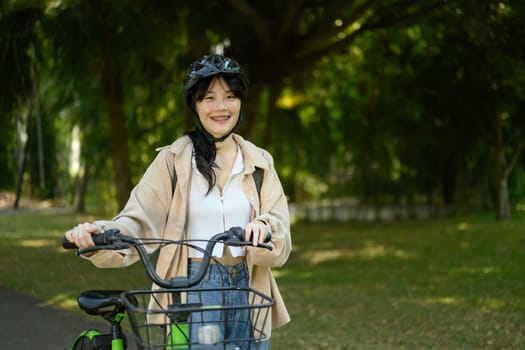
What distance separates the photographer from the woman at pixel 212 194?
3420mm

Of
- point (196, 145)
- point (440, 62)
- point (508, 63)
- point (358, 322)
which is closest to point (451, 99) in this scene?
point (440, 62)

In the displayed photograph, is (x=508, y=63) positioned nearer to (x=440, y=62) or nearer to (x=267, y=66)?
(x=267, y=66)

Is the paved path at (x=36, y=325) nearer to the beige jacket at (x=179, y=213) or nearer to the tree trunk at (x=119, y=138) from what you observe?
the tree trunk at (x=119, y=138)

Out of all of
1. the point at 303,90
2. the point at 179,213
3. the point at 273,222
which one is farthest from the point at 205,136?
the point at 303,90

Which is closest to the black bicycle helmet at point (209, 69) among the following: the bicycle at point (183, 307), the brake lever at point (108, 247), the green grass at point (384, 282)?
the bicycle at point (183, 307)

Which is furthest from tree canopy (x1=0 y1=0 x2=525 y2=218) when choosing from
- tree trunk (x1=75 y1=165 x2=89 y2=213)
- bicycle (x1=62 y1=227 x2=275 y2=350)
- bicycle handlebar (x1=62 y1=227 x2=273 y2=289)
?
bicycle handlebar (x1=62 y1=227 x2=273 y2=289)

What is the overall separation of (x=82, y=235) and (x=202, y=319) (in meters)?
0.51

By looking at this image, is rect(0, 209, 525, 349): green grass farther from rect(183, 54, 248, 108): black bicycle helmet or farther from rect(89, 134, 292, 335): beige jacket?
rect(183, 54, 248, 108): black bicycle helmet

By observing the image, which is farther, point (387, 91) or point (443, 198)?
point (443, 198)

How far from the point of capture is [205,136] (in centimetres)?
362

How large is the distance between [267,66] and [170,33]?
7.94 feet

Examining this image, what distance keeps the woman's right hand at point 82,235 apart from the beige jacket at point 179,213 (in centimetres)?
18

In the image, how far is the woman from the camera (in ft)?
11.2

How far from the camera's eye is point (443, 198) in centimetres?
2303
